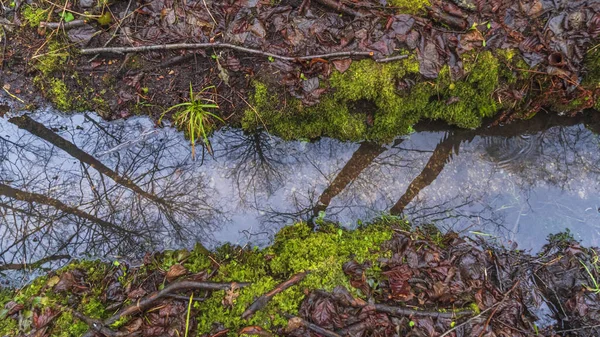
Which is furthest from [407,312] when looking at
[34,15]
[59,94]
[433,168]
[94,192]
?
[34,15]

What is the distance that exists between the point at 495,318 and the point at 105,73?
406cm

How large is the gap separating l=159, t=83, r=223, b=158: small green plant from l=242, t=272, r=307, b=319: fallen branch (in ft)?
5.02

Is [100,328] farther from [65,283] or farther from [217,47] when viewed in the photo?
[217,47]

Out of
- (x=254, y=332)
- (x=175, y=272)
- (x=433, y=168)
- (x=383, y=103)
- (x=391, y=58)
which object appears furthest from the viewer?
(x=433, y=168)

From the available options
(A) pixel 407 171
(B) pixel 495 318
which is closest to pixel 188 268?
(A) pixel 407 171

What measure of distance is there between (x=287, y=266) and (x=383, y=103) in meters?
1.72

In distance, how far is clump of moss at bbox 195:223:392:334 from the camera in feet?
8.72

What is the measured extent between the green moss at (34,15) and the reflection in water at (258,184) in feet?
2.88

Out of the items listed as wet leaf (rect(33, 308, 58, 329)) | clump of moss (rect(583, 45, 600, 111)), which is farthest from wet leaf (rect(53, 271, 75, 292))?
clump of moss (rect(583, 45, 600, 111))

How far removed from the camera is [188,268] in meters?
2.99

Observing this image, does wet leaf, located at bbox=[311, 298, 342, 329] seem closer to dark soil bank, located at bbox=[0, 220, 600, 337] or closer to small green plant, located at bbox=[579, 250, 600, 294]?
dark soil bank, located at bbox=[0, 220, 600, 337]

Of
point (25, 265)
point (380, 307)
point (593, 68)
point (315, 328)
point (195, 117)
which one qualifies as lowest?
point (315, 328)

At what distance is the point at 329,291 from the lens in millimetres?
2736

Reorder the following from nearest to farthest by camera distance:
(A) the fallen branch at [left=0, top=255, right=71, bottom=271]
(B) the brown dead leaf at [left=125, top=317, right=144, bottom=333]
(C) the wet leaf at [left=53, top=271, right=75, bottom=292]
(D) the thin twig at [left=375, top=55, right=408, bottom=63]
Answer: (B) the brown dead leaf at [left=125, top=317, right=144, bottom=333], (C) the wet leaf at [left=53, top=271, right=75, bottom=292], (D) the thin twig at [left=375, top=55, right=408, bottom=63], (A) the fallen branch at [left=0, top=255, right=71, bottom=271]
